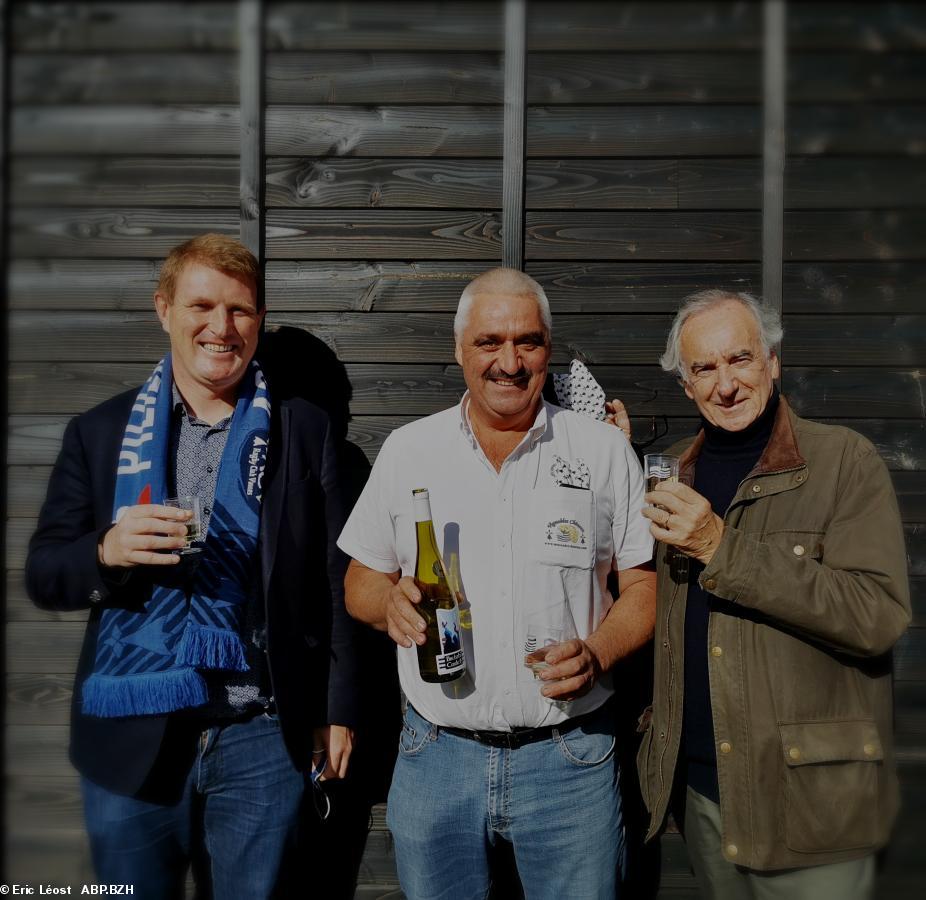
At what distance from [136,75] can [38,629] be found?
249 centimetres

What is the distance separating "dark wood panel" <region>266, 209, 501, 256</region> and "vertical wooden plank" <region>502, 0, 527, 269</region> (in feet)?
0.19

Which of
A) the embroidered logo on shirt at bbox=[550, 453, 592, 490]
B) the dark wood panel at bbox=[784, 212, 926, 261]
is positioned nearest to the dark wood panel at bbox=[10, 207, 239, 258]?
the embroidered logo on shirt at bbox=[550, 453, 592, 490]

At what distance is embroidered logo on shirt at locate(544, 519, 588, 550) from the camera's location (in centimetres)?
238

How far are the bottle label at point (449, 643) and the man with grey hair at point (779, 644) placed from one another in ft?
2.21

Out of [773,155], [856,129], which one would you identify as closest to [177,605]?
[773,155]

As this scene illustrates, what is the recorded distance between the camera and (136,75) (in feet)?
10.7

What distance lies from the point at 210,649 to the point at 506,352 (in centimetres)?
135

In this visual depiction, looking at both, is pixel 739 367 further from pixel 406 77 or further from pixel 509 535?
pixel 406 77

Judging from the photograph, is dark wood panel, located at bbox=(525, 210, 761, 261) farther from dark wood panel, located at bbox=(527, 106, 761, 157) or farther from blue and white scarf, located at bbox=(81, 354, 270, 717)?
blue and white scarf, located at bbox=(81, 354, 270, 717)

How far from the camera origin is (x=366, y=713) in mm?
3215

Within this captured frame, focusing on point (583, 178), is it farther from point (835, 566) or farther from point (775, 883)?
point (775, 883)

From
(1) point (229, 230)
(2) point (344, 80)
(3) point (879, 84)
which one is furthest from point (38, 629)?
(3) point (879, 84)

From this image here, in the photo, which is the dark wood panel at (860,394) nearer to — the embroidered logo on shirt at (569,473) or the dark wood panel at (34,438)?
the embroidered logo on shirt at (569,473)

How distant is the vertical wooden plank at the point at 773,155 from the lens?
3211mm
